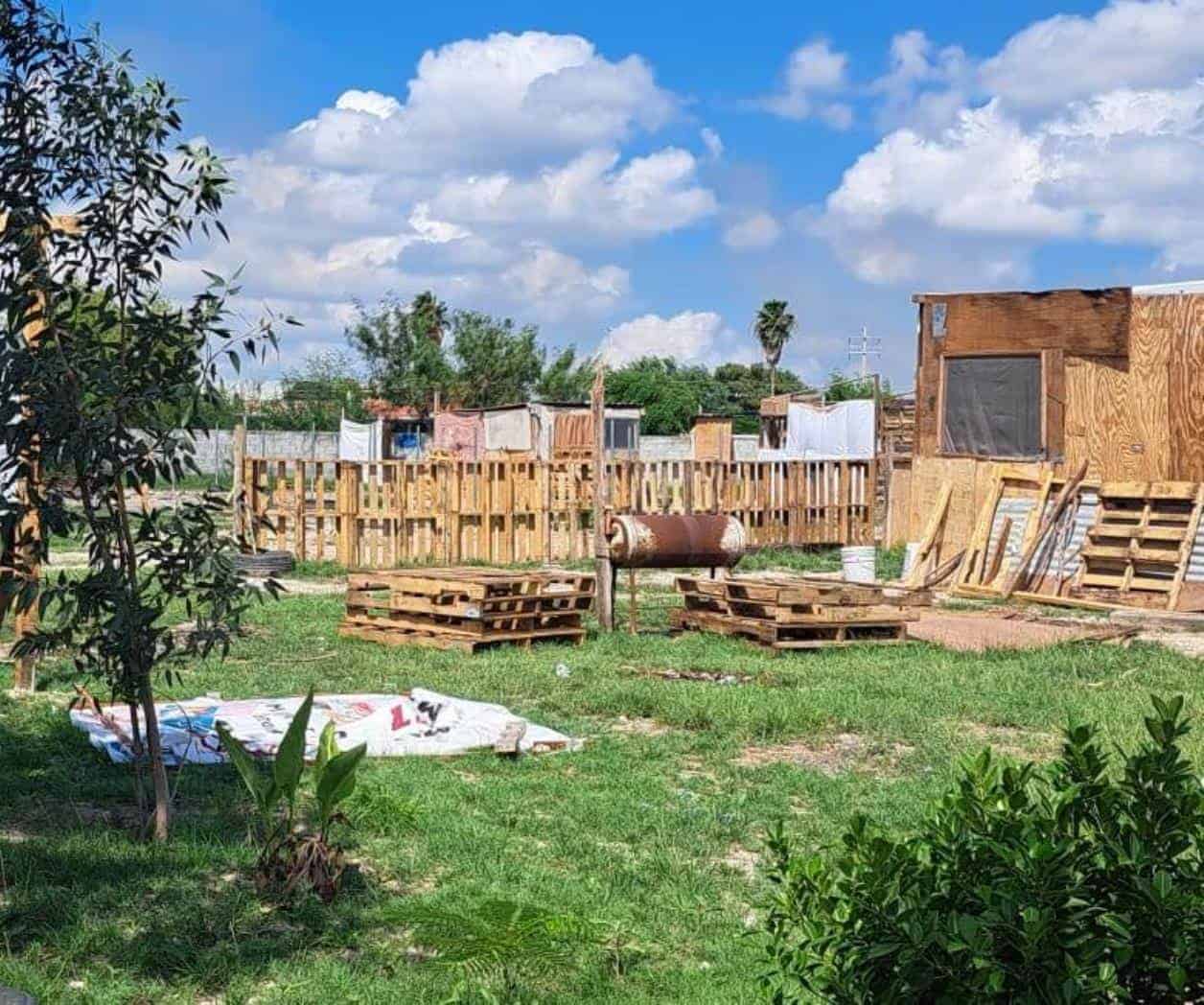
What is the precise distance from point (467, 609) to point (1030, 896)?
10.2 metres

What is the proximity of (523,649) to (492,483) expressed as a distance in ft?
31.2

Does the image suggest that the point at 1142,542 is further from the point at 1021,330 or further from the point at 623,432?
the point at 623,432

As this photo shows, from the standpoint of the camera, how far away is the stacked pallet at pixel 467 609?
505 inches

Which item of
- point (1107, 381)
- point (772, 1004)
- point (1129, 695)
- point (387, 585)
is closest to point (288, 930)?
point (772, 1004)

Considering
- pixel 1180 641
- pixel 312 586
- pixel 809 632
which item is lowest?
pixel 312 586

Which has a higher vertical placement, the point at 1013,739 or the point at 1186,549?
the point at 1186,549

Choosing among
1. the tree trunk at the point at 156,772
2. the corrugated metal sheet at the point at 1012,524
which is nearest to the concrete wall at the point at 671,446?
the corrugated metal sheet at the point at 1012,524

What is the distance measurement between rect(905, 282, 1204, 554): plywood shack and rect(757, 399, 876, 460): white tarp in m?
10.1

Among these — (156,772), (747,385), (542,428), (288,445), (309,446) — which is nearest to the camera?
(156,772)

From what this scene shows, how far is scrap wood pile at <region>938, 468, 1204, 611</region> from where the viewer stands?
17.9 metres

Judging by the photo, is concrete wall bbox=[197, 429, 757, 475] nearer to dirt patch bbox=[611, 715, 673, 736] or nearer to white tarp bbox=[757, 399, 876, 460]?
white tarp bbox=[757, 399, 876, 460]

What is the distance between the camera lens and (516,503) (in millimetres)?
22438

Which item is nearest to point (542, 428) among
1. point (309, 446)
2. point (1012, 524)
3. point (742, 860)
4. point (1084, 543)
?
point (309, 446)

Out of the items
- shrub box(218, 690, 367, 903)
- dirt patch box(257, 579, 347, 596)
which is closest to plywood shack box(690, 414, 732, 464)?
dirt patch box(257, 579, 347, 596)
